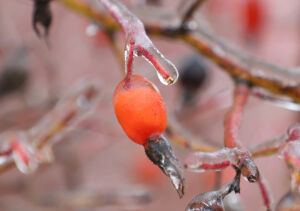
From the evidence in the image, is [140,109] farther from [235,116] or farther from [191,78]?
[191,78]

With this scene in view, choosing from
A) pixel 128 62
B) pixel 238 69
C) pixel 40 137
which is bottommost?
pixel 40 137

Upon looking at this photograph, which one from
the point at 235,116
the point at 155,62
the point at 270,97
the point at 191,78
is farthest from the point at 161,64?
the point at 191,78

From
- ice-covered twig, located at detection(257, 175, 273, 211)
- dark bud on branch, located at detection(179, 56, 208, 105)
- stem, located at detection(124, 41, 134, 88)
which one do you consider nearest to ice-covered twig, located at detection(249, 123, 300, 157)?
ice-covered twig, located at detection(257, 175, 273, 211)

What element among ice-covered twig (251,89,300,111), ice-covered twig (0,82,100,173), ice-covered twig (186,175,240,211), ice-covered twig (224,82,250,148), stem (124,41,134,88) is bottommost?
ice-covered twig (0,82,100,173)

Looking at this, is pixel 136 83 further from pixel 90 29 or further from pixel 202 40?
pixel 90 29

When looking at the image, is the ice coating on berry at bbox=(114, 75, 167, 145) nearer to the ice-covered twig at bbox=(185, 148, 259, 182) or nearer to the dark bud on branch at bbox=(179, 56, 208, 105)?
the ice-covered twig at bbox=(185, 148, 259, 182)

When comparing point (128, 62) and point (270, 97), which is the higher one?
point (128, 62)

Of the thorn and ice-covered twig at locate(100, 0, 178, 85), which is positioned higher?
ice-covered twig at locate(100, 0, 178, 85)

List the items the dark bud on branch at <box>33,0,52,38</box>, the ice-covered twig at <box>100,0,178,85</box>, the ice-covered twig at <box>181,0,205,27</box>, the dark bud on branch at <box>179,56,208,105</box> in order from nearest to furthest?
the ice-covered twig at <box>100,0,178,85</box> < the dark bud on branch at <box>33,0,52,38</box> < the ice-covered twig at <box>181,0,205,27</box> < the dark bud on branch at <box>179,56,208,105</box>
